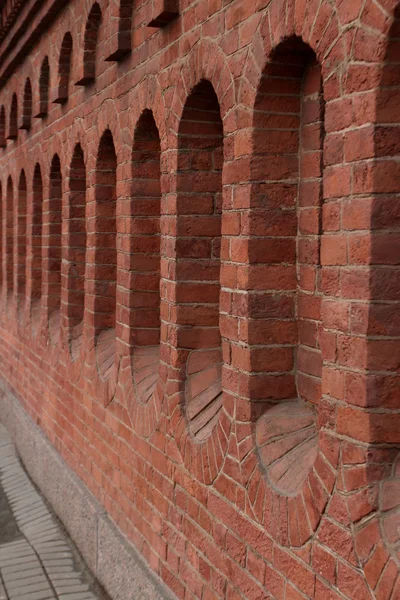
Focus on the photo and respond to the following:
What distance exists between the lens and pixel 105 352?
568 centimetres

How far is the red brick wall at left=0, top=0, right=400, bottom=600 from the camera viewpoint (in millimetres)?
2608

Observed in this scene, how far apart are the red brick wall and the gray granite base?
0.10 metres

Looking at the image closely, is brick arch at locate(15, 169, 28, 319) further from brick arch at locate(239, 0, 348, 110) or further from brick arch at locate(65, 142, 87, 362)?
brick arch at locate(239, 0, 348, 110)

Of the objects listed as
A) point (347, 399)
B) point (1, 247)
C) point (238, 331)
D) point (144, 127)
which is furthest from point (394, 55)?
point (1, 247)

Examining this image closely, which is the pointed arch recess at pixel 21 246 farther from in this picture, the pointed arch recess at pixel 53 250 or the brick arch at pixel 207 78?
the brick arch at pixel 207 78

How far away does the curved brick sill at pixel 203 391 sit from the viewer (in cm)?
396

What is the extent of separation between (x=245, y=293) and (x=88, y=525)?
2.70 m

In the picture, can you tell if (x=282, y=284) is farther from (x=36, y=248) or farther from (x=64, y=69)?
(x=36, y=248)

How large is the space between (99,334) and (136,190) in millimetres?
1255

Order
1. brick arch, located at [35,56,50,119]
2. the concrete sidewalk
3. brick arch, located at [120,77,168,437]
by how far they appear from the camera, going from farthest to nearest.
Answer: brick arch, located at [35,56,50,119] < the concrete sidewalk < brick arch, located at [120,77,168,437]

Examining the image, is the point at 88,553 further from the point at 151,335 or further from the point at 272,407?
the point at 272,407

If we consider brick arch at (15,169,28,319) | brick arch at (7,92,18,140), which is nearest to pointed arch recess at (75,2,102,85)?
brick arch at (7,92,18,140)

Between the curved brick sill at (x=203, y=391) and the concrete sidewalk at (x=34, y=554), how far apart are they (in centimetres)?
158

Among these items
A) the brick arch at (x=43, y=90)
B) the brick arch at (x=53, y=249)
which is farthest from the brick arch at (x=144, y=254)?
the brick arch at (x=43, y=90)
